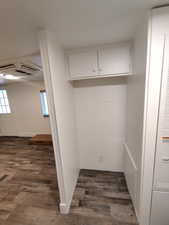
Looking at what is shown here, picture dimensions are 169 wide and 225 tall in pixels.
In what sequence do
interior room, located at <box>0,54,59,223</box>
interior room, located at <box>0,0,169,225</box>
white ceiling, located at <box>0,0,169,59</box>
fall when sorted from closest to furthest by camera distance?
white ceiling, located at <box>0,0,169,59</box>
interior room, located at <box>0,0,169,225</box>
interior room, located at <box>0,54,59,223</box>

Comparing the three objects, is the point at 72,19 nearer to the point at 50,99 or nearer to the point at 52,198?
the point at 50,99

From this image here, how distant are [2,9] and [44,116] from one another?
11.5 ft

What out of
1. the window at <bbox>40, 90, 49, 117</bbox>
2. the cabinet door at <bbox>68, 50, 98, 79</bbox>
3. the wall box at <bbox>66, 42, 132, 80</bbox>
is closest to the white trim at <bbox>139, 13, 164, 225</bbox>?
the wall box at <bbox>66, 42, 132, 80</bbox>

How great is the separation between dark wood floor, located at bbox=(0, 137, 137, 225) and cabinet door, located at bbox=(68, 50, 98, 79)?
1950 millimetres

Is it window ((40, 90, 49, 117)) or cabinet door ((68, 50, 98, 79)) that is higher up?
cabinet door ((68, 50, 98, 79))

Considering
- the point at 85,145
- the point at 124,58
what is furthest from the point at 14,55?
the point at 85,145

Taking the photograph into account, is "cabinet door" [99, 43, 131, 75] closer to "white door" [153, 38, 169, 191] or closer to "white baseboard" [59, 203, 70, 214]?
"white door" [153, 38, 169, 191]

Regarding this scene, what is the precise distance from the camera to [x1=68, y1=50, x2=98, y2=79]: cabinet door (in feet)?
5.06

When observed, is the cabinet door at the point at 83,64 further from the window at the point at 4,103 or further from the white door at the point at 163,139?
the window at the point at 4,103

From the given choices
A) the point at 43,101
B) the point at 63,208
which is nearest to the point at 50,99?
the point at 63,208

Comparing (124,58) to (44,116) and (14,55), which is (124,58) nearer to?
(14,55)

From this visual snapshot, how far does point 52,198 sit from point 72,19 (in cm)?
243

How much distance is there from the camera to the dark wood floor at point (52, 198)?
1353 millimetres

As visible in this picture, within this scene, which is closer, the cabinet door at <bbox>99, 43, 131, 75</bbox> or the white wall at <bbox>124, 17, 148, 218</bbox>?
the white wall at <bbox>124, 17, 148, 218</bbox>
